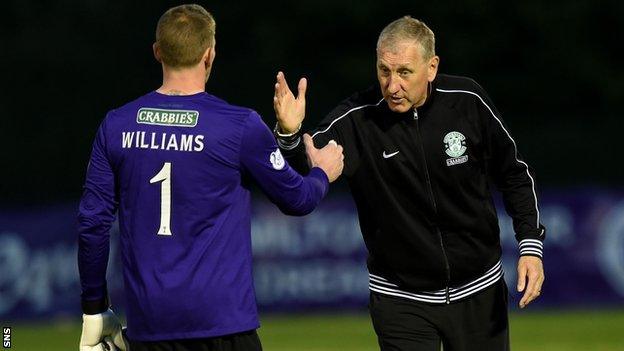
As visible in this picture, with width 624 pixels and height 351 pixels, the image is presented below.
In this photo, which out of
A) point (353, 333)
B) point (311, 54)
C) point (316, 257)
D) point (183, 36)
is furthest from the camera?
point (311, 54)

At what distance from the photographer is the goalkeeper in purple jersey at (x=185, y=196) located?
5.76 metres

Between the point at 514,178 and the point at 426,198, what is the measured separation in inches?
22.3

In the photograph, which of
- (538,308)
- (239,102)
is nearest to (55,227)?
(239,102)

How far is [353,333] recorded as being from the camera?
16.5 meters

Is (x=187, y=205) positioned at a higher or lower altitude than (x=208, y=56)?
lower

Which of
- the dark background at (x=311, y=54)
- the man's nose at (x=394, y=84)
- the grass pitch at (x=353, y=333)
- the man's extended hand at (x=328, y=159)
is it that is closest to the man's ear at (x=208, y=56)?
the man's extended hand at (x=328, y=159)

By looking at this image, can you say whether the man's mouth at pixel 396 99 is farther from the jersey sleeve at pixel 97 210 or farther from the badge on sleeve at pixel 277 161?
the jersey sleeve at pixel 97 210

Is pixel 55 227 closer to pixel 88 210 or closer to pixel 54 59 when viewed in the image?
pixel 54 59

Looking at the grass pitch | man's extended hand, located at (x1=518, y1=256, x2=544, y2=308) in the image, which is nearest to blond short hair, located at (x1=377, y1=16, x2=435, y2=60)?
man's extended hand, located at (x1=518, y1=256, x2=544, y2=308)

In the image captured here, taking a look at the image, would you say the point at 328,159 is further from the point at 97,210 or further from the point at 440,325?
the point at 440,325

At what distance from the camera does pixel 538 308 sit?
18.9 meters

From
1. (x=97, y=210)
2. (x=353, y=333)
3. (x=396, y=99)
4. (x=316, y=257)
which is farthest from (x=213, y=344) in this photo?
(x=316, y=257)

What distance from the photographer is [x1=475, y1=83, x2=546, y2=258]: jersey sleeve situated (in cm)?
732

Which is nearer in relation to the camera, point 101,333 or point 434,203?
point 101,333
